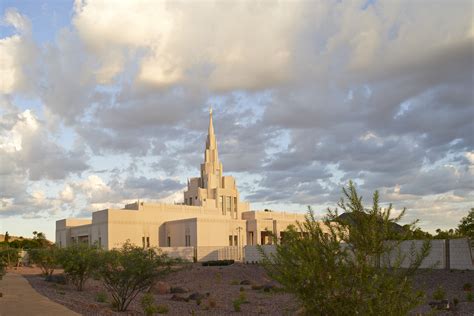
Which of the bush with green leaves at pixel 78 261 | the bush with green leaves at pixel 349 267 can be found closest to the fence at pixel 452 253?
the bush with green leaves at pixel 78 261

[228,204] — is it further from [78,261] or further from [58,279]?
[78,261]

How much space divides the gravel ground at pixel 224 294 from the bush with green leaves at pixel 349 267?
127cm

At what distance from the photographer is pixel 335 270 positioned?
7.68m

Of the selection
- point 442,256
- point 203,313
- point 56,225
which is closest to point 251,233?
point 56,225

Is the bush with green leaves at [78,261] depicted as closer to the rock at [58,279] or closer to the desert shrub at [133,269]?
the rock at [58,279]

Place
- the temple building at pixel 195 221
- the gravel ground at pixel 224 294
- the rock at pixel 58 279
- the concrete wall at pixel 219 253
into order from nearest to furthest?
the gravel ground at pixel 224 294 → the rock at pixel 58 279 → the concrete wall at pixel 219 253 → the temple building at pixel 195 221

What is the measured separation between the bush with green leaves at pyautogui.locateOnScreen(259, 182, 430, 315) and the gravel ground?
1.27 m

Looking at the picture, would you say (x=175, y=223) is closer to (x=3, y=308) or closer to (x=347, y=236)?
(x=3, y=308)

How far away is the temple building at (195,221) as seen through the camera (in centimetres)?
6322

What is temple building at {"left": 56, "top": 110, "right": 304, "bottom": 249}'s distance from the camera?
63219 millimetres

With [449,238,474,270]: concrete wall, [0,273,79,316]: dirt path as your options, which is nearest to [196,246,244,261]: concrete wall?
[449,238,474,270]: concrete wall

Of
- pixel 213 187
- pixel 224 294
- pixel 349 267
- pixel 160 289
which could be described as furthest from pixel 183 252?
pixel 349 267

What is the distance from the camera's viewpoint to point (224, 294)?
981 inches

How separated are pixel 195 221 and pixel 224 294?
37.3m
